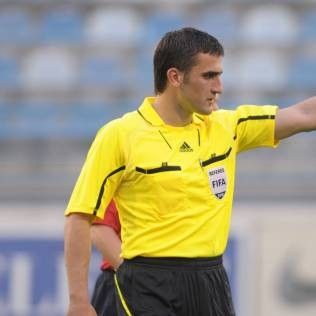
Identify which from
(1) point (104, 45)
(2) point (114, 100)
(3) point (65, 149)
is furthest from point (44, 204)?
(1) point (104, 45)

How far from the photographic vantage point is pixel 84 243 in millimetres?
3740

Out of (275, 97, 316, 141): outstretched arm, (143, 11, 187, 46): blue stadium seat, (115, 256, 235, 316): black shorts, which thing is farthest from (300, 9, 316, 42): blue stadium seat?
(115, 256, 235, 316): black shorts

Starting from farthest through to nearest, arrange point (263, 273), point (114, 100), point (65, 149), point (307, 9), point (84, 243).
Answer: point (307, 9)
point (114, 100)
point (65, 149)
point (263, 273)
point (84, 243)

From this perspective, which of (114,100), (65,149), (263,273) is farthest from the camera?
(114,100)

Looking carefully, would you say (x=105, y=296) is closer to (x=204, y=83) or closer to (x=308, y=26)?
(x=204, y=83)

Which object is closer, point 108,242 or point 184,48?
point 184,48

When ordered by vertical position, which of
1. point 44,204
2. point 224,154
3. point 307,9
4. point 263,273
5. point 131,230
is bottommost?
point 263,273

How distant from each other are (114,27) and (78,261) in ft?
Answer: 23.6

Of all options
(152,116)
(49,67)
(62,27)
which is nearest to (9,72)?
(49,67)

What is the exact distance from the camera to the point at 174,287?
3807 millimetres

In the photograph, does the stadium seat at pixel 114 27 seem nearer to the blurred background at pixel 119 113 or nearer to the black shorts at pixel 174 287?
the blurred background at pixel 119 113

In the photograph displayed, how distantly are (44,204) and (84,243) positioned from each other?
164 inches

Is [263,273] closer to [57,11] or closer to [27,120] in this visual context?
[27,120]

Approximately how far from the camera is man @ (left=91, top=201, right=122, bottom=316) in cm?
447
